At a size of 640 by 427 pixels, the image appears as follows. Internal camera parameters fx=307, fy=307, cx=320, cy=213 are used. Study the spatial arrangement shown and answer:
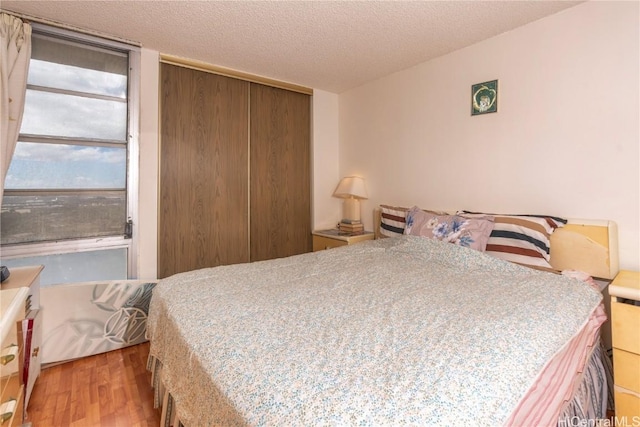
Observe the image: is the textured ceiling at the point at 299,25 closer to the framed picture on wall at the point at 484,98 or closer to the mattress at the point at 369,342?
the framed picture on wall at the point at 484,98

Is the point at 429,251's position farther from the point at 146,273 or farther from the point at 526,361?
the point at 146,273

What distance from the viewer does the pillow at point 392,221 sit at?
9.04ft

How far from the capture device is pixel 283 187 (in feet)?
11.2

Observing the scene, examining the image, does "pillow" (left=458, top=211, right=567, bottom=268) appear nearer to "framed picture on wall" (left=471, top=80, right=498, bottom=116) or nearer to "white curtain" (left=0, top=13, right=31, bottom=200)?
"framed picture on wall" (left=471, top=80, right=498, bottom=116)

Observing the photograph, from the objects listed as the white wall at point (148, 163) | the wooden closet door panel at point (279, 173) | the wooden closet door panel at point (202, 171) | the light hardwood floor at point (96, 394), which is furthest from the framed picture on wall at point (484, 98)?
the light hardwood floor at point (96, 394)

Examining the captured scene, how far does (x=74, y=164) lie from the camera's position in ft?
7.63

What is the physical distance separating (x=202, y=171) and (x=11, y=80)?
1.33 meters

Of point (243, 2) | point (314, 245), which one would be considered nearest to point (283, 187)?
point (314, 245)

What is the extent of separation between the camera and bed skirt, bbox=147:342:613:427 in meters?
1.30

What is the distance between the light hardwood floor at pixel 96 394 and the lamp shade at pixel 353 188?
229cm

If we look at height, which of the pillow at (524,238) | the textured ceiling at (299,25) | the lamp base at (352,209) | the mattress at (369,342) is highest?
the textured ceiling at (299,25)

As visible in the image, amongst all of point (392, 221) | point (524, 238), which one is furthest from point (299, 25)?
point (524, 238)

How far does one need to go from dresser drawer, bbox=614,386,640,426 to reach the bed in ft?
0.30

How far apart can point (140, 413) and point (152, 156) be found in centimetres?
187
